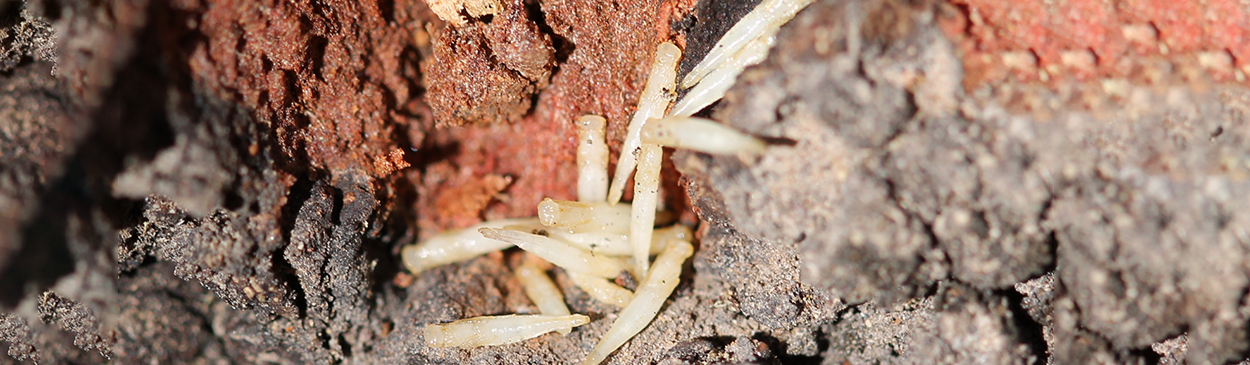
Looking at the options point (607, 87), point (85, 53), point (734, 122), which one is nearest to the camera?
point (85, 53)

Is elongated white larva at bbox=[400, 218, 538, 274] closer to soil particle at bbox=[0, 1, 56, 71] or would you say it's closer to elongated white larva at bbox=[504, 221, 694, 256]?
elongated white larva at bbox=[504, 221, 694, 256]

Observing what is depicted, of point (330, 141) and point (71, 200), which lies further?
point (330, 141)

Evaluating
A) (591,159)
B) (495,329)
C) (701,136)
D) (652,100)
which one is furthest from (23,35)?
(701,136)

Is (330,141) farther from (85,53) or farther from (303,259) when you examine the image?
(85,53)

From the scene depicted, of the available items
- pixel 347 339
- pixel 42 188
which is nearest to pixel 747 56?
pixel 347 339

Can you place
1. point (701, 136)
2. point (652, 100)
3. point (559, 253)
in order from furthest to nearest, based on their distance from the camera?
point (559, 253)
point (652, 100)
point (701, 136)

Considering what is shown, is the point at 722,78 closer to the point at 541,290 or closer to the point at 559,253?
the point at 559,253
